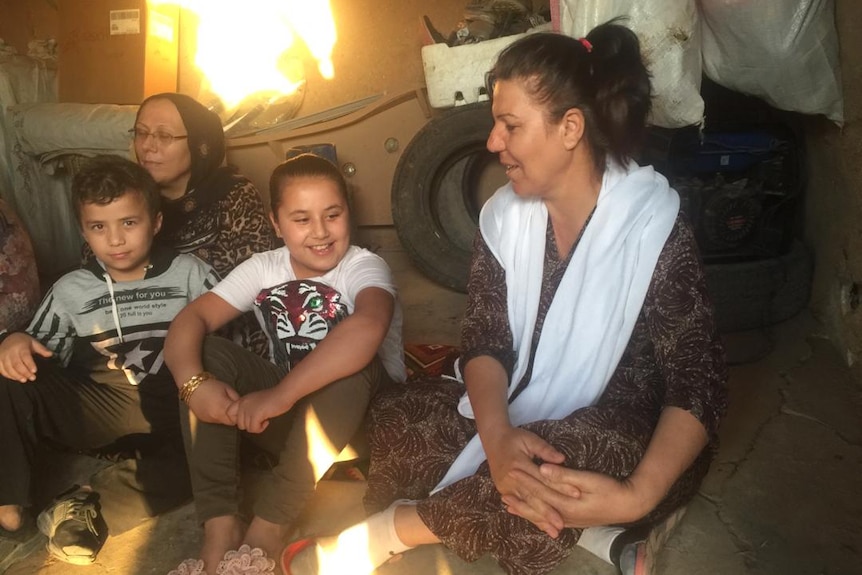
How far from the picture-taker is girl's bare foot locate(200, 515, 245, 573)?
1.59m

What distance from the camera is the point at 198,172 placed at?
239 centimetres

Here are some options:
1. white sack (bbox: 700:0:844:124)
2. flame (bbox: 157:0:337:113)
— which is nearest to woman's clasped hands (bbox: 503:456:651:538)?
white sack (bbox: 700:0:844:124)

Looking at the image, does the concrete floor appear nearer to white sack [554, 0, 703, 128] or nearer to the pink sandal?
the pink sandal

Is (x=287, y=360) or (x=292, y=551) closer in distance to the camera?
(x=292, y=551)

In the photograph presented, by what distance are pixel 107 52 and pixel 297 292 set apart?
124 inches

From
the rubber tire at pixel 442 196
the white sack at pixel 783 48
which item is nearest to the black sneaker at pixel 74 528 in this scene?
the rubber tire at pixel 442 196

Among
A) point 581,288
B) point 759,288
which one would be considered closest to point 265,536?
point 581,288

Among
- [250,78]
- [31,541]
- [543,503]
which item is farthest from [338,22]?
[543,503]

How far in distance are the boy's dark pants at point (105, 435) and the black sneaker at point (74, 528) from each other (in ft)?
0.16

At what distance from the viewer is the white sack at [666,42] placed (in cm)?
239

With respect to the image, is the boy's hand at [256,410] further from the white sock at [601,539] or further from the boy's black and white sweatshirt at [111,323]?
the white sock at [601,539]

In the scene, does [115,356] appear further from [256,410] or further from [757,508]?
[757,508]

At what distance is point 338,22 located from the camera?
4.29m

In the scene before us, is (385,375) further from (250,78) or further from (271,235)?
(250,78)
